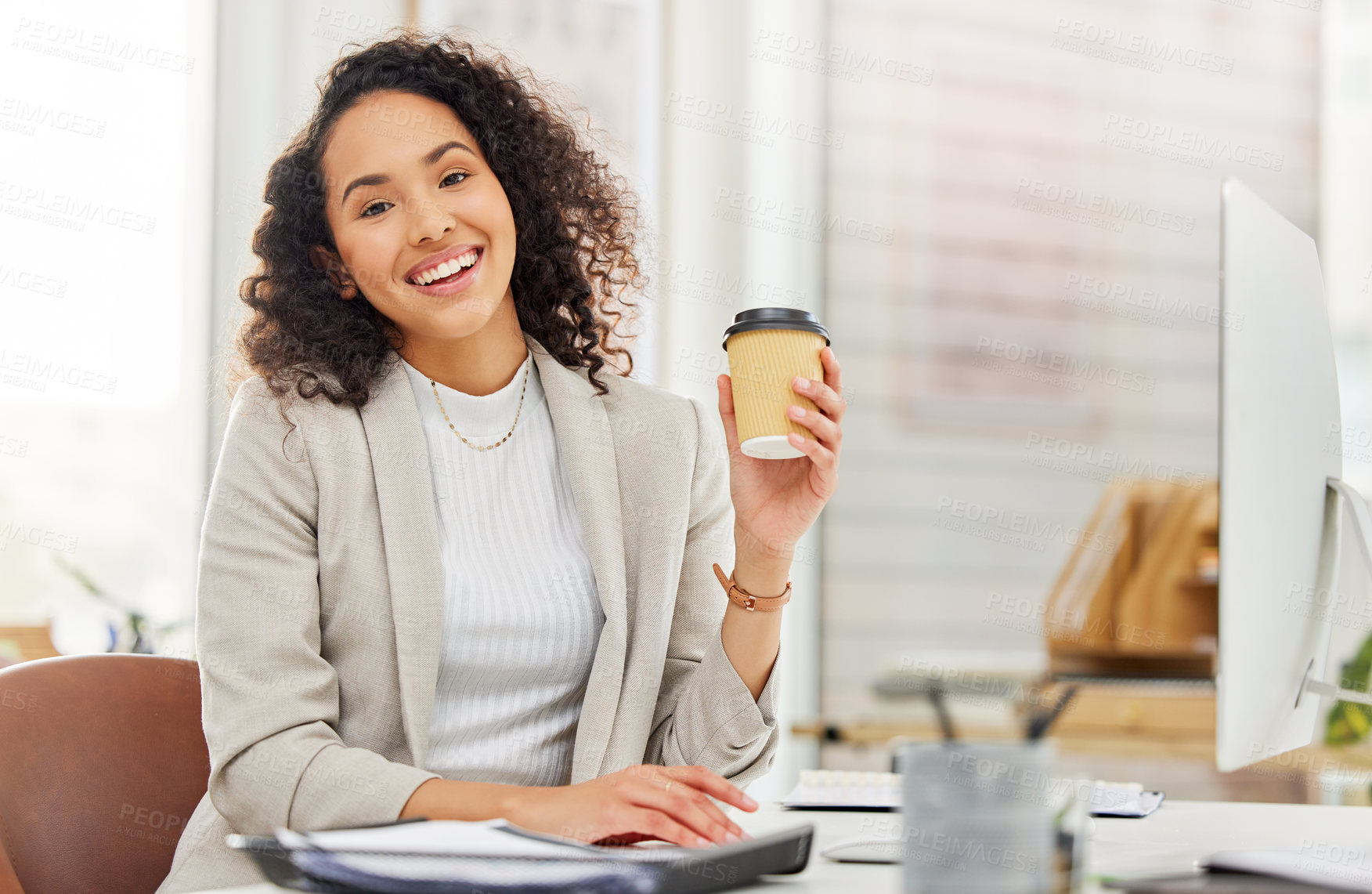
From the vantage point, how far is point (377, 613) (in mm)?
1281

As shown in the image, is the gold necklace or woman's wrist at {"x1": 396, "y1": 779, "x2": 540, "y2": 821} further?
the gold necklace

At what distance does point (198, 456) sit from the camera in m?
2.57

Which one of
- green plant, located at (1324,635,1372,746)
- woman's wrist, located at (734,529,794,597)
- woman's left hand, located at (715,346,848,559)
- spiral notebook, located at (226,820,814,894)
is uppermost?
woman's left hand, located at (715,346,848,559)

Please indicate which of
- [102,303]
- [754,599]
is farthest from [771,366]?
[102,303]

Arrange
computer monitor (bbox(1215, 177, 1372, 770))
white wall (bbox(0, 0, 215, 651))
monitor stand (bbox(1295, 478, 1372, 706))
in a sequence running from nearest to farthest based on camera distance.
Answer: computer monitor (bbox(1215, 177, 1372, 770)), monitor stand (bbox(1295, 478, 1372, 706)), white wall (bbox(0, 0, 215, 651))

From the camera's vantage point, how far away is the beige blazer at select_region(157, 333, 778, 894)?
3.68 feet

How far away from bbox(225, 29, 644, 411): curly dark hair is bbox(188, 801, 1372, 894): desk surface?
2.35 ft

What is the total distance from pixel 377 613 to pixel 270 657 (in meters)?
0.14

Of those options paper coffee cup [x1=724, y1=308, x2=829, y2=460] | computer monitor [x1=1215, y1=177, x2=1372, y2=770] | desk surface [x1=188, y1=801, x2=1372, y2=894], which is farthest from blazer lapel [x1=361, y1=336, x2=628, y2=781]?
computer monitor [x1=1215, y1=177, x2=1372, y2=770]

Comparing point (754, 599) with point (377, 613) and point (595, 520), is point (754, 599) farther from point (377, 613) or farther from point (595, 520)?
point (377, 613)

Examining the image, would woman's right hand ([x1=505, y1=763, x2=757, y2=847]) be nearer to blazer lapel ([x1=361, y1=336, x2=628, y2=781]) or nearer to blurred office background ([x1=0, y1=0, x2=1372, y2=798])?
blazer lapel ([x1=361, y1=336, x2=628, y2=781])

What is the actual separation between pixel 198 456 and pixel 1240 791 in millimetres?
3041

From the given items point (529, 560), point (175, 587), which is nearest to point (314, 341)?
point (529, 560)

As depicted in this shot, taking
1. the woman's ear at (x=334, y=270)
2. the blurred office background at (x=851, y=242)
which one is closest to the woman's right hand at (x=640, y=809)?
the woman's ear at (x=334, y=270)
